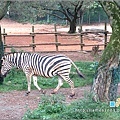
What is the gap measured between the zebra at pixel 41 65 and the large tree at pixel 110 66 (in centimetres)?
138

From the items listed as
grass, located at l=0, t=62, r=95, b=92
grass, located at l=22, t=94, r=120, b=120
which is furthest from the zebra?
grass, located at l=22, t=94, r=120, b=120

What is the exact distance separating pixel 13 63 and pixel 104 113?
339 cm

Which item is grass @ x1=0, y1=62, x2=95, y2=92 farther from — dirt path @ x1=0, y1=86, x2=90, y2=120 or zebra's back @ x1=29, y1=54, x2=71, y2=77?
zebra's back @ x1=29, y1=54, x2=71, y2=77

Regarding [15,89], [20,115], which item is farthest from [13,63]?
[20,115]

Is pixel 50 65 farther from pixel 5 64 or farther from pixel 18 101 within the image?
pixel 18 101

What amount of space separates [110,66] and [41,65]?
2283 mm

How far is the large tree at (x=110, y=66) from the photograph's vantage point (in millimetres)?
5609

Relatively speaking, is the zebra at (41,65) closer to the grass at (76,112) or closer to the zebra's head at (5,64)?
the zebra's head at (5,64)

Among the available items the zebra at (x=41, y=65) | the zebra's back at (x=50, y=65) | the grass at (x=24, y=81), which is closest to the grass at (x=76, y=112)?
the zebra at (x=41, y=65)

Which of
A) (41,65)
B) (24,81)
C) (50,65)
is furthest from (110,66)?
(24,81)

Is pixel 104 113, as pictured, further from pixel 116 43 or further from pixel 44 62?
pixel 44 62

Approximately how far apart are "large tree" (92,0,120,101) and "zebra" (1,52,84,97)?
1.38 meters

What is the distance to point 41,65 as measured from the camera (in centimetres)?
759

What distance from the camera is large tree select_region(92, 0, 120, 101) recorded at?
221 inches
